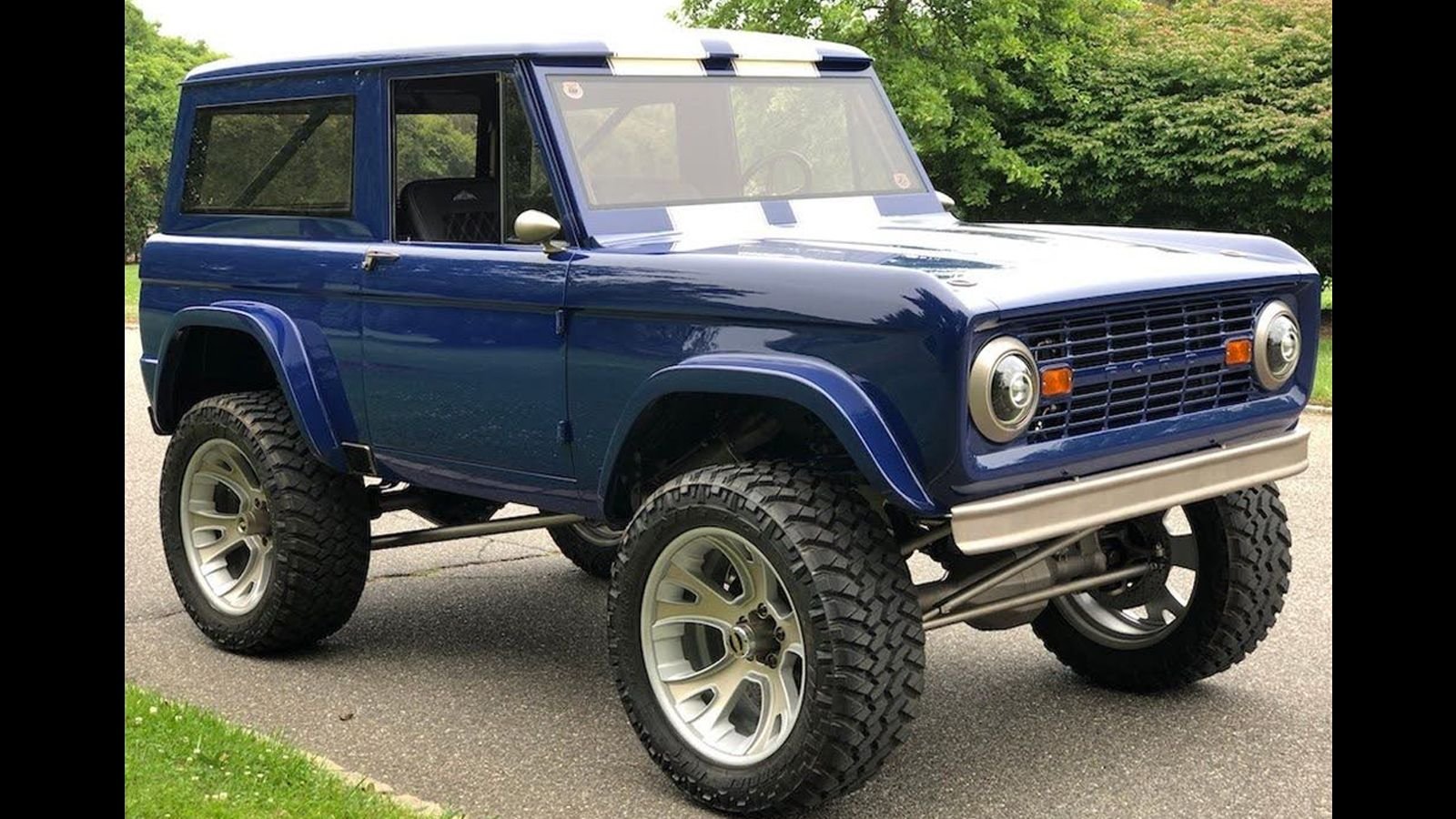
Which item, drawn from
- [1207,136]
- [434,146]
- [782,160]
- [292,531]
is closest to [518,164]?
[434,146]

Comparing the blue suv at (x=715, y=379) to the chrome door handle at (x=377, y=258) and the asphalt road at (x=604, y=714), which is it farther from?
the asphalt road at (x=604, y=714)

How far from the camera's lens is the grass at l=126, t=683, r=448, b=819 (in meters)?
4.43

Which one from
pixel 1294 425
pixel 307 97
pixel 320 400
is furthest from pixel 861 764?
pixel 307 97

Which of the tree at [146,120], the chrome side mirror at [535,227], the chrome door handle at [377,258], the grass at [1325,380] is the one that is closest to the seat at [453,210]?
the chrome door handle at [377,258]

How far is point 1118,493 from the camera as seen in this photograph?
4566mm

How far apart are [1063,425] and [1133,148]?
14.9 meters

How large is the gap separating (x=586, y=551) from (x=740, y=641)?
9.29ft

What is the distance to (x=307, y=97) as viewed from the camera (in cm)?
625

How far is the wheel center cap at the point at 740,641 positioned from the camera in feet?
15.4

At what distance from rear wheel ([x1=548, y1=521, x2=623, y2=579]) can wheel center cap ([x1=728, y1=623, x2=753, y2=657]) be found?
2628 mm

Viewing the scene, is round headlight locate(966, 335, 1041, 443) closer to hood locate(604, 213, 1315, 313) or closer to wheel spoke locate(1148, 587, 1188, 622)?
hood locate(604, 213, 1315, 313)

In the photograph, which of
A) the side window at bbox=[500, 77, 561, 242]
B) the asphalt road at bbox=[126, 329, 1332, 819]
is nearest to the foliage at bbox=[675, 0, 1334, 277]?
the asphalt road at bbox=[126, 329, 1332, 819]

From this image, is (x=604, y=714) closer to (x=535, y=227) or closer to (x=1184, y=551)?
(x=535, y=227)
